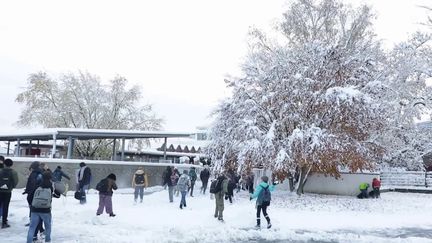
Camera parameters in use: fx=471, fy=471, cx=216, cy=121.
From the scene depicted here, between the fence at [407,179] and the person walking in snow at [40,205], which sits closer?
the person walking in snow at [40,205]

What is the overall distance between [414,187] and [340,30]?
1325cm

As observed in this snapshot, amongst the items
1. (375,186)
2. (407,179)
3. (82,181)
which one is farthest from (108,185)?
(407,179)

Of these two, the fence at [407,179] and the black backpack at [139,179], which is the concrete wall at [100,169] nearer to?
the black backpack at [139,179]

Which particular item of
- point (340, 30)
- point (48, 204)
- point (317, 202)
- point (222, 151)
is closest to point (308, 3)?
point (340, 30)

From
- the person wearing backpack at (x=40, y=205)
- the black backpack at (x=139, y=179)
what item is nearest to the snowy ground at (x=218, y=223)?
the black backpack at (x=139, y=179)

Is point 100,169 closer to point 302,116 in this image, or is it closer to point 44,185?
point 302,116

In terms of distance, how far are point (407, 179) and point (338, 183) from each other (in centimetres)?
1054

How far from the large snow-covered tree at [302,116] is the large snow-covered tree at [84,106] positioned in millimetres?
18298

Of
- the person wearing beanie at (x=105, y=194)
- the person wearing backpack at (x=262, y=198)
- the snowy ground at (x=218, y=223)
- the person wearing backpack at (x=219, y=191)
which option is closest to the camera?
the snowy ground at (x=218, y=223)

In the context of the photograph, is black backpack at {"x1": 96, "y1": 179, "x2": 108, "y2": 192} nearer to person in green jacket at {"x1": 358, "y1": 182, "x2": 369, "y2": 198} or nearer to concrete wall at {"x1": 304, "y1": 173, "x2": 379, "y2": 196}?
person in green jacket at {"x1": 358, "y1": 182, "x2": 369, "y2": 198}

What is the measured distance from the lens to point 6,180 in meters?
12.1

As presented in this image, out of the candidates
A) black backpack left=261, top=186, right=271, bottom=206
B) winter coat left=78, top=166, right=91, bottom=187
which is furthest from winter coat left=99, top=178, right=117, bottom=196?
black backpack left=261, top=186, right=271, bottom=206

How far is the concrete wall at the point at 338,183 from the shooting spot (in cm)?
2838

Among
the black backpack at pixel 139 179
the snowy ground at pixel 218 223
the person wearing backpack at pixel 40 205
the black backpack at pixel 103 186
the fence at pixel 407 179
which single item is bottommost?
the snowy ground at pixel 218 223
